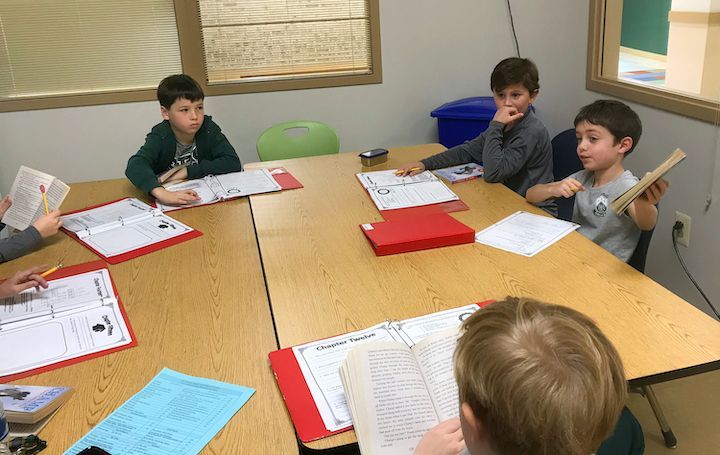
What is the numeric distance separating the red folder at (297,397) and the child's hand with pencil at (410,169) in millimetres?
1262

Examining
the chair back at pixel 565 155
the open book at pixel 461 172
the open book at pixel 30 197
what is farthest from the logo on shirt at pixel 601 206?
the open book at pixel 30 197

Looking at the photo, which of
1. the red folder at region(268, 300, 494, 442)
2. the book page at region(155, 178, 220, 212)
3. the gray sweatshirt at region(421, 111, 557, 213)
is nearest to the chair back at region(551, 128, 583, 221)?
the gray sweatshirt at region(421, 111, 557, 213)

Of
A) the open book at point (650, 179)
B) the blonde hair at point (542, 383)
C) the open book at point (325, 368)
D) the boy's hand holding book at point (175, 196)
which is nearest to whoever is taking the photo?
the blonde hair at point (542, 383)

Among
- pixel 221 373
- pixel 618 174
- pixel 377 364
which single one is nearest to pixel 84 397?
pixel 221 373

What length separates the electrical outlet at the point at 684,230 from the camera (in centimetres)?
269

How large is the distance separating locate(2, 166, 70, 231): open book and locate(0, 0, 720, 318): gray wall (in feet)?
4.36

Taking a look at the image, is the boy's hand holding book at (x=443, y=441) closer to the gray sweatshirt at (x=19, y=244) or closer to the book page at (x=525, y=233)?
the book page at (x=525, y=233)

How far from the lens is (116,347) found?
1.33 m

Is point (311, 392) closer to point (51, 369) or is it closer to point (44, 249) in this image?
point (51, 369)

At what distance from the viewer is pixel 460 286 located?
4.92 feet

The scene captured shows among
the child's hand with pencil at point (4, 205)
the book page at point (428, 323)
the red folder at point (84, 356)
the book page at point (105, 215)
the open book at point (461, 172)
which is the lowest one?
the red folder at point (84, 356)

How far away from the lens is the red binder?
5.61ft

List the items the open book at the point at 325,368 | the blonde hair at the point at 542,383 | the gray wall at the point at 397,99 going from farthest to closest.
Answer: the gray wall at the point at 397,99 < the open book at the point at 325,368 < the blonde hair at the point at 542,383

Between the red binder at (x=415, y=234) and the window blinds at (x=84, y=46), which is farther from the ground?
the window blinds at (x=84, y=46)
